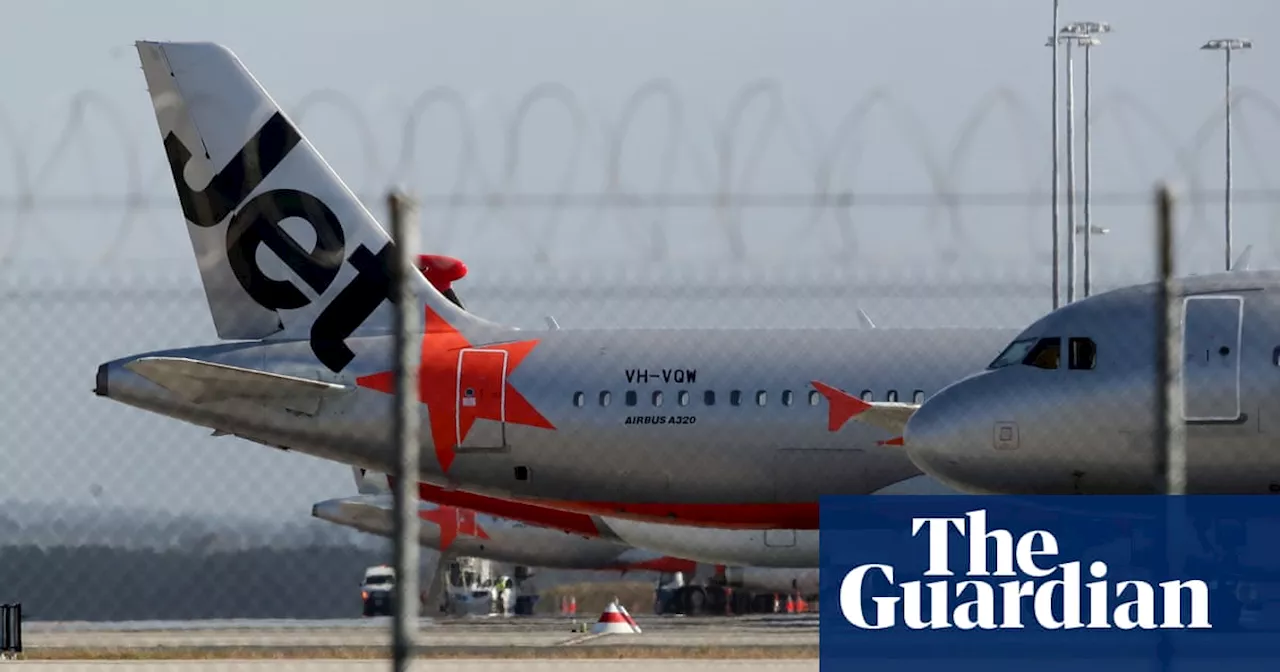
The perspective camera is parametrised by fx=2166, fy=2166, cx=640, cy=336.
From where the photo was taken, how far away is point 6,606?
22.7 meters

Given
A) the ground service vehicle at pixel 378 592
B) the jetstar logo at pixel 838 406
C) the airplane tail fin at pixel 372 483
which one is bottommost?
the ground service vehicle at pixel 378 592

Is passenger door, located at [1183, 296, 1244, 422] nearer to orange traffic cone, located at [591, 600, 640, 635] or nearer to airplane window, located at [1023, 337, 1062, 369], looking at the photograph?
airplane window, located at [1023, 337, 1062, 369]

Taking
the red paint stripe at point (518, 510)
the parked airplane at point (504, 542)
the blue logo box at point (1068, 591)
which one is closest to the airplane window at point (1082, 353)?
the blue logo box at point (1068, 591)

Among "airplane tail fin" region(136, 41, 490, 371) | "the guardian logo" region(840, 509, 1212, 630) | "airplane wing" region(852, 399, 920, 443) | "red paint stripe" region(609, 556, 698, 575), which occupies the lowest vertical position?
"red paint stripe" region(609, 556, 698, 575)

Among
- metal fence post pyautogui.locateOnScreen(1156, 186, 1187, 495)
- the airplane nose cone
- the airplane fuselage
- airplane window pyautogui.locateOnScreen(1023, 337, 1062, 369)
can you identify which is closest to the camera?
metal fence post pyautogui.locateOnScreen(1156, 186, 1187, 495)

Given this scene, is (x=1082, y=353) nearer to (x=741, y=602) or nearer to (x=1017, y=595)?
(x=1017, y=595)

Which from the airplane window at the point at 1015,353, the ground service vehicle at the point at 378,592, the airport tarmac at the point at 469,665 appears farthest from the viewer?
the ground service vehicle at the point at 378,592

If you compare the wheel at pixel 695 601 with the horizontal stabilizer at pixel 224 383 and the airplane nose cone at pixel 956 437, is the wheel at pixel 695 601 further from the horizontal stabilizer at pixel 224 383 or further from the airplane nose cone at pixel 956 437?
the airplane nose cone at pixel 956 437

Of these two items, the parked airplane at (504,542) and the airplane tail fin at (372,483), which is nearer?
the airplane tail fin at (372,483)

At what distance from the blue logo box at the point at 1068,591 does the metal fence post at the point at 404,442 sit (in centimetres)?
364

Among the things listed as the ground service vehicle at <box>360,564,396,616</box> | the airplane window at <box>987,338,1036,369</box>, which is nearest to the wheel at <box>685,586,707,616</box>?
the ground service vehicle at <box>360,564,396,616</box>

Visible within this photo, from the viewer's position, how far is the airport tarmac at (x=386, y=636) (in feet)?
82.0

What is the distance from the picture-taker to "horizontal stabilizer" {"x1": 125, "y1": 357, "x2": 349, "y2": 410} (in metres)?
24.4

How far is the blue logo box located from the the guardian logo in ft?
0.06
